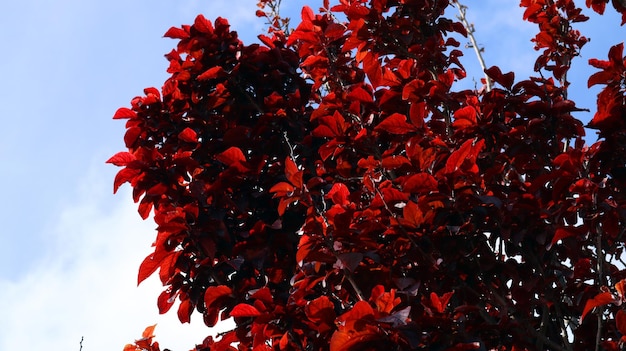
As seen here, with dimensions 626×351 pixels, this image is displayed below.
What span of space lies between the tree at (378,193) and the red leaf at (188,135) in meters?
0.04

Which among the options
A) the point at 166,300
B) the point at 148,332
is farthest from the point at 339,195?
the point at 148,332

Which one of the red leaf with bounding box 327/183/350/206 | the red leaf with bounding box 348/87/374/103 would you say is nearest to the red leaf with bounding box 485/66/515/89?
the red leaf with bounding box 348/87/374/103

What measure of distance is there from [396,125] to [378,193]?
506 millimetres

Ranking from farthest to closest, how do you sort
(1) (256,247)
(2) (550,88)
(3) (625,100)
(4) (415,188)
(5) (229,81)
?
(5) (229,81), (2) (550,88), (1) (256,247), (3) (625,100), (4) (415,188)

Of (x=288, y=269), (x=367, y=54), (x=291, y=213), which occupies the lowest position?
(x=288, y=269)

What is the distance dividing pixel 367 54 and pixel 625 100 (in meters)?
1.41

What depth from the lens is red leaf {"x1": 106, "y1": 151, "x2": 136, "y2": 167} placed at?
3.22 metres

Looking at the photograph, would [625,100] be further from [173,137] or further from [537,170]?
[173,137]

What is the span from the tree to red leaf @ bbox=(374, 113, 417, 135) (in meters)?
0.01

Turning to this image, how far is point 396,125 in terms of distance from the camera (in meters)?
3.24

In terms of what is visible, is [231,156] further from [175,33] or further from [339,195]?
[175,33]

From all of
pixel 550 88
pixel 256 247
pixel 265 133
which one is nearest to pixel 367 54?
pixel 265 133

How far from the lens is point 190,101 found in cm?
393

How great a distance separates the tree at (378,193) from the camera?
278cm
